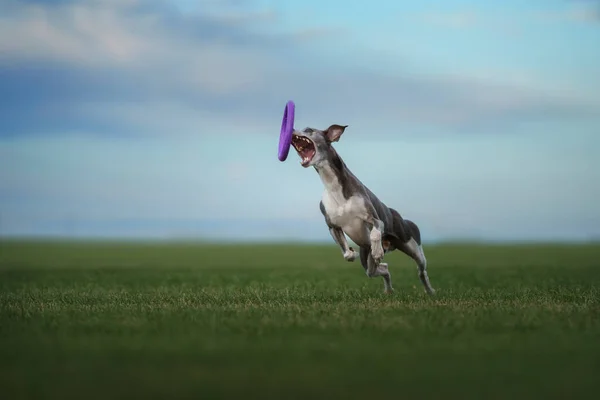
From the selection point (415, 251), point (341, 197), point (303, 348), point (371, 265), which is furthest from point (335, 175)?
point (303, 348)

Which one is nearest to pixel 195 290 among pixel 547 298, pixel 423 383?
pixel 547 298

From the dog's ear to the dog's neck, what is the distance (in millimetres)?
163

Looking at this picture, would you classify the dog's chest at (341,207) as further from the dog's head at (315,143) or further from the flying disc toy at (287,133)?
the flying disc toy at (287,133)

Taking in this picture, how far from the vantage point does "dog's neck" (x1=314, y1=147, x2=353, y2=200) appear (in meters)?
13.9

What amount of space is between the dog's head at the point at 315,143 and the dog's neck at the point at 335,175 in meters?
0.08

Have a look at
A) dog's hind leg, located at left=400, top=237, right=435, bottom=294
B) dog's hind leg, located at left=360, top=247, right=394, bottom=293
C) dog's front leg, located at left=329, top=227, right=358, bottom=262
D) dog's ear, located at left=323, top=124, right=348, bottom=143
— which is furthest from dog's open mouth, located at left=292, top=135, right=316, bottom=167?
dog's hind leg, located at left=400, top=237, right=435, bottom=294

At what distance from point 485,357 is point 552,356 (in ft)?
2.12

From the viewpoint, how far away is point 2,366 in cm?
773

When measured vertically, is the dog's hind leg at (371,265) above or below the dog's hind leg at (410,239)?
below

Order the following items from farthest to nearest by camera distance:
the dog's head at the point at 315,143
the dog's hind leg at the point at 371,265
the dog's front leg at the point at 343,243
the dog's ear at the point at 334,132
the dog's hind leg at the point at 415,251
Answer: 1. the dog's hind leg at the point at 415,251
2. the dog's hind leg at the point at 371,265
3. the dog's front leg at the point at 343,243
4. the dog's ear at the point at 334,132
5. the dog's head at the point at 315,143

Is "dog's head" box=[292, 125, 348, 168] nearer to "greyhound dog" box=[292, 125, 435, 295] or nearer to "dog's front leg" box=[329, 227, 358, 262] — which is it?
"greyhound dog" box=[292, 125, 435, 295]

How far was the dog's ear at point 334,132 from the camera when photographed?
45.5 ft

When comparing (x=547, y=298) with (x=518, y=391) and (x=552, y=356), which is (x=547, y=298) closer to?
(x=552, y=356)

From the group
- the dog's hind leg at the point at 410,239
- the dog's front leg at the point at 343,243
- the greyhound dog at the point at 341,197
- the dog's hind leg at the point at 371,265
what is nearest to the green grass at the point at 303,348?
the dog's hind leg at the point at 371,265
